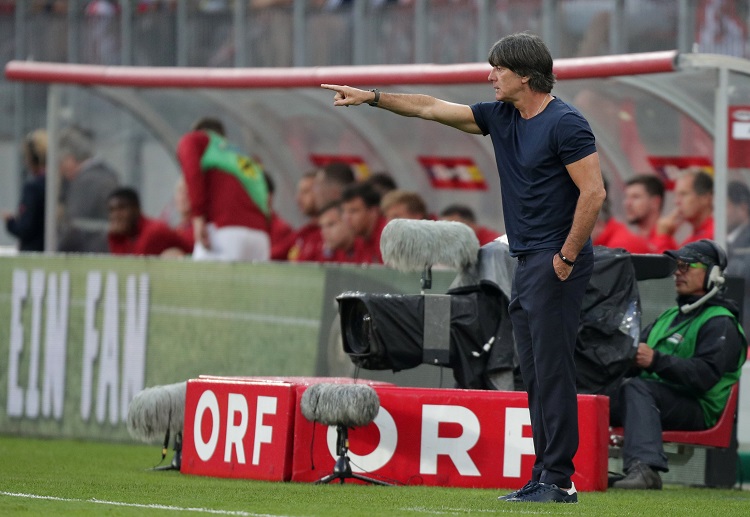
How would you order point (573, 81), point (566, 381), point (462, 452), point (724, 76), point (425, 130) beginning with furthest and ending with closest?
point (425, 130)
point (573, 81)
point (724, 76)
point (462, 452)
point (566, 381)

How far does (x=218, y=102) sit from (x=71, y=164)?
4.46 ft

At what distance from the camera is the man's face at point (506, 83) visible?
21.7 feet

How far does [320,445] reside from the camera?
7945 mm

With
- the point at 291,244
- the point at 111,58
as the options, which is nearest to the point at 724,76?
the point at 291,244

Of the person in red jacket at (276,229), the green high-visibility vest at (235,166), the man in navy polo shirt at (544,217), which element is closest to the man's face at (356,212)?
the green high-visibility vest at (235,166)

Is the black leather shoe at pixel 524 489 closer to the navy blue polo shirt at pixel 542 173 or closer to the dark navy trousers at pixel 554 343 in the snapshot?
the dark navy trousers at pixel 554 343

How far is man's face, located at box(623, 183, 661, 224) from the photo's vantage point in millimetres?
10922

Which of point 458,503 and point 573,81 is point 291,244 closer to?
point 573,81

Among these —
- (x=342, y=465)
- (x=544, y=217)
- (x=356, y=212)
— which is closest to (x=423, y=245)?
(x=342, y=465)

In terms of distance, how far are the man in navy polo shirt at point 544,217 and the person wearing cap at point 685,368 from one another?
154cm

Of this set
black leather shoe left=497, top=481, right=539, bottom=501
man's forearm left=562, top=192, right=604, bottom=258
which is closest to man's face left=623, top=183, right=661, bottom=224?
black leather shoe left=497, top=481, right=539, bottom=501

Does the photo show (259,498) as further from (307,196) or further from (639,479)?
(307,196)

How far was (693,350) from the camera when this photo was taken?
857 cm

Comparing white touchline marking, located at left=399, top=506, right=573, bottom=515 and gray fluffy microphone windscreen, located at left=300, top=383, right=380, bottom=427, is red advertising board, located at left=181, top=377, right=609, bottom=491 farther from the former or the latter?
white touchline marking, located at left=399, top=506, right=573, bottom=515
